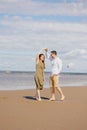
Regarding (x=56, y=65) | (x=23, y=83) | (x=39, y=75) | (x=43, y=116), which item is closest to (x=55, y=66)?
(x=56, y=65)

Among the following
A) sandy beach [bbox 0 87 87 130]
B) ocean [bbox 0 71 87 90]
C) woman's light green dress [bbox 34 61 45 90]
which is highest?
woman's light green dress [bbox 34 61 45 90]

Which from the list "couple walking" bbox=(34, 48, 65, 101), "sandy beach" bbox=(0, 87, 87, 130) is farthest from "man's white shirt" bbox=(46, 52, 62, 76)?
"sandy beach" bbox=(0, 87, 87, 130)

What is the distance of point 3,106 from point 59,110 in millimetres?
1669

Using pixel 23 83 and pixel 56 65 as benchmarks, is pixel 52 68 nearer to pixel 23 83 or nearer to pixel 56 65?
pixel 56 65

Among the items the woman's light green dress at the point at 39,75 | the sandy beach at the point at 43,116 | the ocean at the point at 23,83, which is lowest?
the ocean at the point at 23,83

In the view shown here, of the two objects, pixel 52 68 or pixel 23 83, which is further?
pixel 23 83

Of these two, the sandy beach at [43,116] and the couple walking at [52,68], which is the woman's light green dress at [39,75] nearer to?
the couple walking at [52,68]

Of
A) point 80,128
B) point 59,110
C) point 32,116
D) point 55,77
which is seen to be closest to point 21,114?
point 32,116

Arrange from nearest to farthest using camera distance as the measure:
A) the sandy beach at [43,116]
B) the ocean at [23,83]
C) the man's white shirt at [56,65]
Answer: the sandy beach at [43,116]
the man's white shirt at [56,65]
the ocean at [23,83]

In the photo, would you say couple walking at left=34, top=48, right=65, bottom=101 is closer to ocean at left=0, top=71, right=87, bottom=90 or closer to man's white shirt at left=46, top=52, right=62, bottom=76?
man's white shirt at left=46, top=52, right=62, bottom=76

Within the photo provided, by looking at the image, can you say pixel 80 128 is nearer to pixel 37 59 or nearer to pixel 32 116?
pixel 32 116

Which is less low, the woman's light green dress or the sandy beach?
the woman's light green dress

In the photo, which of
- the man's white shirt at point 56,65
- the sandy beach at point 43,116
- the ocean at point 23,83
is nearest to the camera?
the sandy beach at point 43,116

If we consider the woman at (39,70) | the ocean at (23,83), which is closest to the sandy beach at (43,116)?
the woman at (39,70)
